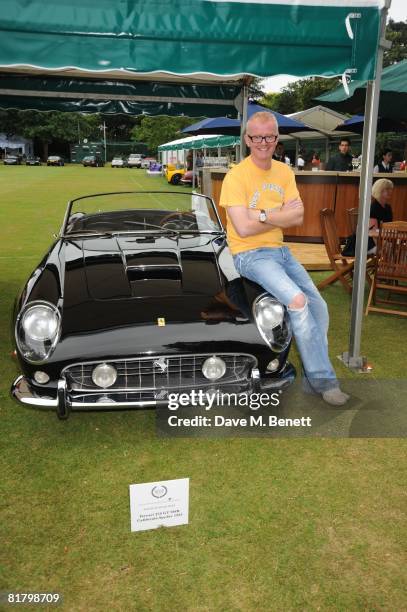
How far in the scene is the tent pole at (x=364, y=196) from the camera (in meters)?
3.83

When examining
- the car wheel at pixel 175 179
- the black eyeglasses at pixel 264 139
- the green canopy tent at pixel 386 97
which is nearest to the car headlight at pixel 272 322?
the black eyeglasses at pixel 264 139

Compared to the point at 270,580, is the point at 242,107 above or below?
above

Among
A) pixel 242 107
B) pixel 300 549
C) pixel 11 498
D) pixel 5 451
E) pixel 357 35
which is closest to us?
pixel 300 549

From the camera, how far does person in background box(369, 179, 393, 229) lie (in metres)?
6.26

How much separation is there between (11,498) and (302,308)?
2008 mm

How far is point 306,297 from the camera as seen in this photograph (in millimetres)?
3621

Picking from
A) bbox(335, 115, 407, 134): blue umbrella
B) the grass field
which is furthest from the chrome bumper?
bbox(335, 115, 407, 134): blue umbrella

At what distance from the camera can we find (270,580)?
88.3 inches

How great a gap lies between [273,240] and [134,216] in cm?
161

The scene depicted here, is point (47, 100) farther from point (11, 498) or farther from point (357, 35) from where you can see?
point (11, 498)

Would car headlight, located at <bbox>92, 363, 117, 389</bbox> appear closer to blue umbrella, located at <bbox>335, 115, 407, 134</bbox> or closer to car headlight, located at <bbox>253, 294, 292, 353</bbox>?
car headlight, located at <bbox>253, 294, 292, 353</bbox>

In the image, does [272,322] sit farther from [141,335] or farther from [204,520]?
[204,520]

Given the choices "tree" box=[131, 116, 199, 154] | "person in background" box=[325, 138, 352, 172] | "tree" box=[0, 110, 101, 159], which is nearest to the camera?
"person in background" box=[325, 138, 352, 172]

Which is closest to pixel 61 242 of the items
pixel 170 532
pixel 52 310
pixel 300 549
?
pixel 52 310
